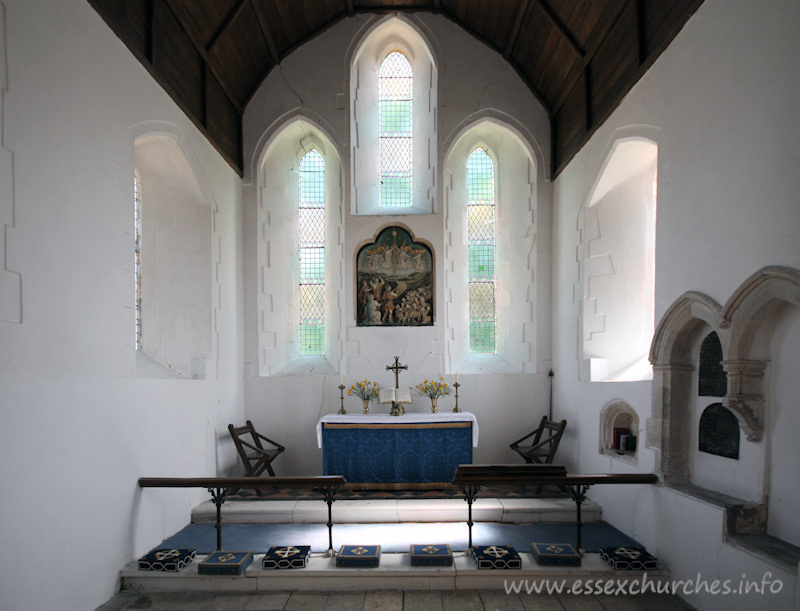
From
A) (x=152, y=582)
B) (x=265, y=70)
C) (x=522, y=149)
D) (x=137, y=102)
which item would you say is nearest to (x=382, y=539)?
(x=152, y=582)

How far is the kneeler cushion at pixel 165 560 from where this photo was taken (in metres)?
4.19

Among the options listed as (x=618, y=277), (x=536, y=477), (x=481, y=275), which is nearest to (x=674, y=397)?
(x=536, y=477)

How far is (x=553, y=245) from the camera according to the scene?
7.66 m

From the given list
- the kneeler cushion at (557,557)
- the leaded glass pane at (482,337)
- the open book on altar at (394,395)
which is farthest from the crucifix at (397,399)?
the kneeler cushion at (557,557)

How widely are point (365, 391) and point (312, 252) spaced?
2404mm

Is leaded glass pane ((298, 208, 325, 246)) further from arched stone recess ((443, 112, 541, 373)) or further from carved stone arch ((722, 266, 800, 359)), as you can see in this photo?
carved stone arch ((722, 266, 800, 359))

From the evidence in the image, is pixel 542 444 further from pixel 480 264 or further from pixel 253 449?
pixel 253 449

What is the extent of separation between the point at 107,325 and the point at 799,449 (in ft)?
15.6

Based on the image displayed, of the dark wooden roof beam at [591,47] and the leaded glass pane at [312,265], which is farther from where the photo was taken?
the leaded glass pane at [312,265]

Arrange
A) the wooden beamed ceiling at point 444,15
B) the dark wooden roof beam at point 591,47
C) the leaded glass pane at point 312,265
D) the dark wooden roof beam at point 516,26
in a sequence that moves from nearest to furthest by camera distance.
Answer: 1. the wooden beamed ceiling at point 444,15
2. the dark wooden roof beam at point 591,47
3. the dark wooden roof beam at point 516,26
4. the leaded glass pane at point 312,265

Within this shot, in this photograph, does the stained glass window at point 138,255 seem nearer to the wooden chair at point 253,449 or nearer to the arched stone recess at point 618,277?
the wooden chair at point 253,449

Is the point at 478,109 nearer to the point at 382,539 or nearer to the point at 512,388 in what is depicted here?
the point at 512,388

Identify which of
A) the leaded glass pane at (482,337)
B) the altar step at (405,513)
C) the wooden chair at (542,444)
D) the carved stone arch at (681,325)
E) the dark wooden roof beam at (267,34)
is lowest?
the altar step at (405,513)

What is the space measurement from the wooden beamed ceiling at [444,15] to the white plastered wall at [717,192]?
1.62 ft
